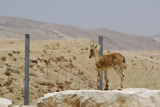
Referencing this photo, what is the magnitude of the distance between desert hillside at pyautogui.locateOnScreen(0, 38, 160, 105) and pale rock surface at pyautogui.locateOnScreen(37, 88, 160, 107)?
6441mm

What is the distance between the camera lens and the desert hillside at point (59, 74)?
17.6 metres

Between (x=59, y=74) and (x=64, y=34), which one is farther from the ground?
(x=64, y=34)

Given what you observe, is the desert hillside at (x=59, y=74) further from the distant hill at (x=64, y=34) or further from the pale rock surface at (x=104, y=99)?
the distant hill at (x=64, y=34)

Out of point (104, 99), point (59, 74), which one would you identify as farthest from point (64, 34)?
point (104, 99)

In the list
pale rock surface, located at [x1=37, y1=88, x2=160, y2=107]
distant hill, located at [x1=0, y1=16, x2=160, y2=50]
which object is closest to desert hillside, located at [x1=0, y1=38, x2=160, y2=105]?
pale rock surface, located at [x1=37, y1=88, x2=160, y2=107]

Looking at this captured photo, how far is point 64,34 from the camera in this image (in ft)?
358

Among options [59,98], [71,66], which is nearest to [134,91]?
[59,98]

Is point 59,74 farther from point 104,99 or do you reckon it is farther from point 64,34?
point 64,34

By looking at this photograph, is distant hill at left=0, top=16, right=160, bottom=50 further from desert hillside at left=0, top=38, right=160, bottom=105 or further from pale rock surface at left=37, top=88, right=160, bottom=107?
pale rock surface at left=37, top=88, right=160, bottom=107

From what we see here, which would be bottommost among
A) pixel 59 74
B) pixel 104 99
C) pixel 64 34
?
pixel 59 74

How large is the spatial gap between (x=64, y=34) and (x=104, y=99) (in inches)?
3922

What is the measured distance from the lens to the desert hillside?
17.6m

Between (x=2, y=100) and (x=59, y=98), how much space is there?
2.23m

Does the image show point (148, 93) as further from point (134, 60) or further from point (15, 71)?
point (134, 60)
